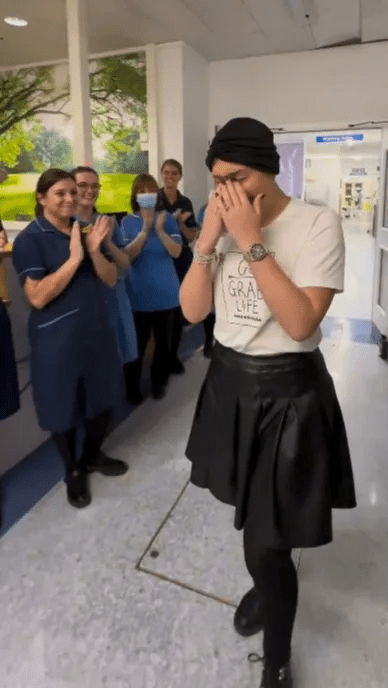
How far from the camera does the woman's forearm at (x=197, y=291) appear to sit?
1.12 m

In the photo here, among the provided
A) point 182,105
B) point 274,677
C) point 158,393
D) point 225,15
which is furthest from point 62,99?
point 274,677

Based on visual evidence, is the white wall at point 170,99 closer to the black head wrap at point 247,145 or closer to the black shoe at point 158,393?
the black shoe at point 158,393

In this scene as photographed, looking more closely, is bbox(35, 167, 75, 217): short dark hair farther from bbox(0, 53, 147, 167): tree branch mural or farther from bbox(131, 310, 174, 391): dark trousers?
bbox(0, 53, 147, 167): tree branch mural

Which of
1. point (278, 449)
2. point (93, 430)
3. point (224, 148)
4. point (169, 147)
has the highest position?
point (169, 147)

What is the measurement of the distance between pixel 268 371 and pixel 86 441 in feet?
4.83

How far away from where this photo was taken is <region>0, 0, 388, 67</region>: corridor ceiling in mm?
3969

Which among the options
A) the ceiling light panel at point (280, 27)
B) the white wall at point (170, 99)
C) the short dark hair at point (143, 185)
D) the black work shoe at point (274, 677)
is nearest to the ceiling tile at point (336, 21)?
the ceiling light panel at point (280, 27)

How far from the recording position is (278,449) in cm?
111

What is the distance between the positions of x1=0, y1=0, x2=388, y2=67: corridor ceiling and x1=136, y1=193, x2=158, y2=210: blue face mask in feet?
6.94

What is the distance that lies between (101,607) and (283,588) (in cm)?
72

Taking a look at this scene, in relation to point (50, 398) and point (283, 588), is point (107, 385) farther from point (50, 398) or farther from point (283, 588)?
point (283, 588)

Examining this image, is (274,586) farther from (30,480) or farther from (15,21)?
(15,21)

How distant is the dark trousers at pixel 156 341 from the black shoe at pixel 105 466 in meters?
0.87

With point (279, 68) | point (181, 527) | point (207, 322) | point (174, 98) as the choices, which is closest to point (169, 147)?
point (174, 98)
